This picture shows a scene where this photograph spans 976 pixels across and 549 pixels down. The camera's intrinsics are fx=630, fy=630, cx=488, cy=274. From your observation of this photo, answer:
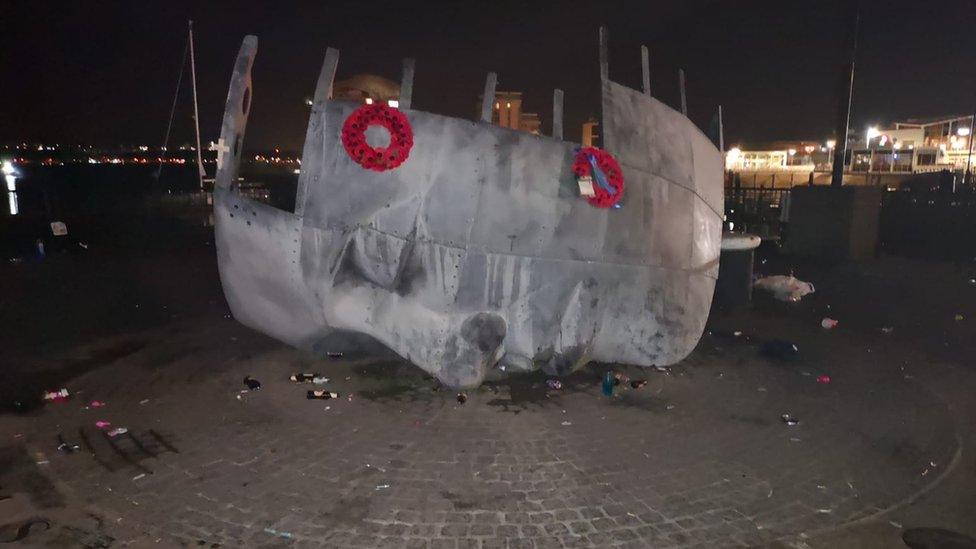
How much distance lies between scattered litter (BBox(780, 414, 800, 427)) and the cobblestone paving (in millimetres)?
82

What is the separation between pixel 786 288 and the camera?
1251 centimetres

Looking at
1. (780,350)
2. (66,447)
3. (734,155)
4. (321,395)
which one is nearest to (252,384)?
(321,395)

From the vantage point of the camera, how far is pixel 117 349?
8711 mm

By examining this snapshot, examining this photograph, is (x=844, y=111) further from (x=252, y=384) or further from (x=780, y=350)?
(x=252, y=384)

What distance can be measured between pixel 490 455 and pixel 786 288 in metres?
9.32

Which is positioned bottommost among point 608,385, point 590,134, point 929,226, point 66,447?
point 66,447

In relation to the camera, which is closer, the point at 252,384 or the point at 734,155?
the point at 252,384

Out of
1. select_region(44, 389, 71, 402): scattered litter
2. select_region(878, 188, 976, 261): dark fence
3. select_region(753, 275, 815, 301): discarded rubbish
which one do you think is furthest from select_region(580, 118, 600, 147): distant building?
select_region(878, 188, 976, 261): dark fence

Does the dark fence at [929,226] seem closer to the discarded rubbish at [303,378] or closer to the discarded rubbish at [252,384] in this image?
the discarded rubbish at [303,378]

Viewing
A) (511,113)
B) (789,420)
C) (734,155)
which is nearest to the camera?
(789,420)

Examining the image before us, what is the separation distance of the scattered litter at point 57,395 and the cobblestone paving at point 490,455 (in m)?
0.18

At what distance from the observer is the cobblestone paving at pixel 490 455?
171 inches

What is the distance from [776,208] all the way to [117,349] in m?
18.8

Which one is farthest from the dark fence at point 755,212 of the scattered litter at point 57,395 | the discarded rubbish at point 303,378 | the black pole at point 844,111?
the scattered litter at point 57,395
